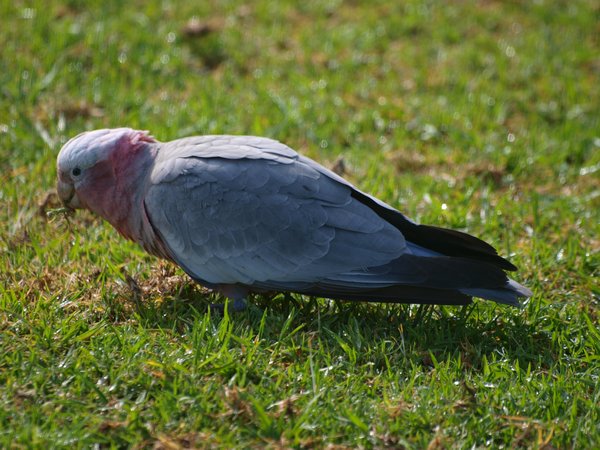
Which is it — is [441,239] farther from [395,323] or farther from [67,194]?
[67,194]

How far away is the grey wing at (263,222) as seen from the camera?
3.48 meters

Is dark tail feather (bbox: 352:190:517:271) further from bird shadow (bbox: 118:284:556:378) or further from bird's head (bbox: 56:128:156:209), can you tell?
bird's head (bbox: 56:128:156:209)

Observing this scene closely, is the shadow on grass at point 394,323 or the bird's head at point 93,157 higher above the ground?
the bird's head at point 93,157

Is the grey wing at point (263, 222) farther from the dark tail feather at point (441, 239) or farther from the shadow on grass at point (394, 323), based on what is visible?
the shadow on grass at point (394, 323)

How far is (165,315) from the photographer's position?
353 cm

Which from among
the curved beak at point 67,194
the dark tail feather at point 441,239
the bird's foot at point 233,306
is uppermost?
the dark tail feather at point 441,239

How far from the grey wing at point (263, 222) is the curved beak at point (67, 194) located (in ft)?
1.62

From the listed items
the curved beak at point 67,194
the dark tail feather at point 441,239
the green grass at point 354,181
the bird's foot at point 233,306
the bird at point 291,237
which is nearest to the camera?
the green grass at point 354,181

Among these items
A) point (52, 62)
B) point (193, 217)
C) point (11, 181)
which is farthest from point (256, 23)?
→ point (193, 217)

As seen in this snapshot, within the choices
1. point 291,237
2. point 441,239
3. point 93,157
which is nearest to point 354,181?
point 441,239

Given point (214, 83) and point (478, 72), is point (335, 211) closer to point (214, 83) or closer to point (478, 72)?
point (214, 83)

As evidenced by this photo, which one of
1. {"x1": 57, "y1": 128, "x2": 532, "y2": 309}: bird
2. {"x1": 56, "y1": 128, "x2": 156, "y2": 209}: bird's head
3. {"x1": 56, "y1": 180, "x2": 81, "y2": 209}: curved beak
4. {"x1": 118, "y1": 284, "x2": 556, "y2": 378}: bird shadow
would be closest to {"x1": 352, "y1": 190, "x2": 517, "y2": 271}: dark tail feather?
{"x1": 57, "y1": 128, "x2": 532, "y2": 309}: bird

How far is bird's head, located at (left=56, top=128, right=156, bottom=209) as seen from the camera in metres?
3.76

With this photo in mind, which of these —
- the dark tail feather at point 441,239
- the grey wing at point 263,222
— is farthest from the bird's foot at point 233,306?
the dark tail feather at point 441,239
